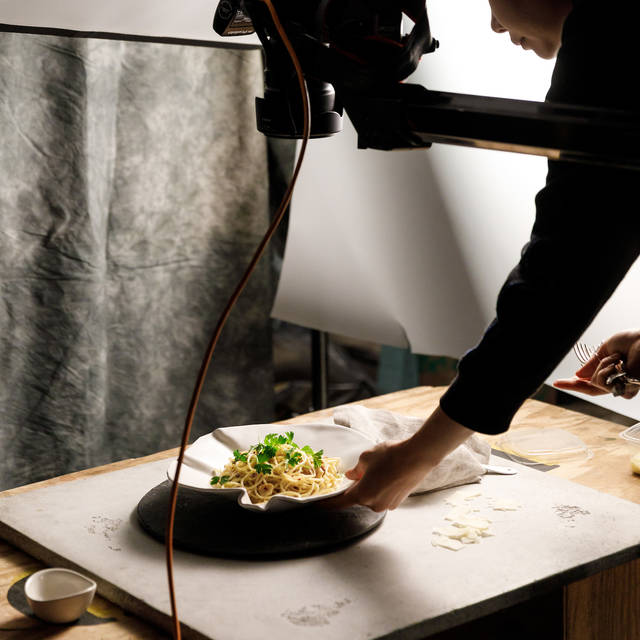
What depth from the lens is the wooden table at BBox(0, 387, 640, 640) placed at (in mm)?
979

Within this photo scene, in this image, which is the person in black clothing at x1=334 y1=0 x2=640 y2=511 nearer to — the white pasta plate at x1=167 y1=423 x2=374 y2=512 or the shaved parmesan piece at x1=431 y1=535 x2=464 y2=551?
the shaved parmesan piece at x1=431 y1=535 x2=464 y2=551

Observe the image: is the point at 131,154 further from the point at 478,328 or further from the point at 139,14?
the point at 478,328

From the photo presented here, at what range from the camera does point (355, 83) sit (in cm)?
77

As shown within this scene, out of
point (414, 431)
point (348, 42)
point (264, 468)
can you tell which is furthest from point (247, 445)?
point (348, 42)

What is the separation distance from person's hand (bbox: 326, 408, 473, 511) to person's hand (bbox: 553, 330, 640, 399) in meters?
0.30

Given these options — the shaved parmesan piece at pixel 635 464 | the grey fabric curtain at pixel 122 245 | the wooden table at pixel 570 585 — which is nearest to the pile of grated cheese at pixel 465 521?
the wooden table at pixel 570 585

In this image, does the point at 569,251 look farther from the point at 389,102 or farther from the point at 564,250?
the point at 389,102

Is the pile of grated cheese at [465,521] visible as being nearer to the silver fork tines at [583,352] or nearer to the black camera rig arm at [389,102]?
the silver fork tines at [583,352]

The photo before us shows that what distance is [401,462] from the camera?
1066 millimetres

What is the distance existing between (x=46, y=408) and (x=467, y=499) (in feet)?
3.39

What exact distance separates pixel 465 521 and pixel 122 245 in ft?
3.75

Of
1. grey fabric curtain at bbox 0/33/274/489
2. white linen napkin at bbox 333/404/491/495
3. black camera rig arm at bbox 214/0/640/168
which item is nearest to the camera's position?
black camera rig arm at bbox 214/0/640/168

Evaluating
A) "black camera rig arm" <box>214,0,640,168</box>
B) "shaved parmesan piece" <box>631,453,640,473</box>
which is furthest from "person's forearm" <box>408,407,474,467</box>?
"shaved parmesan piece" <box>631,453,640,473</box>

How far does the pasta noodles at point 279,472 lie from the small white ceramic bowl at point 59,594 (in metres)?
0.24
